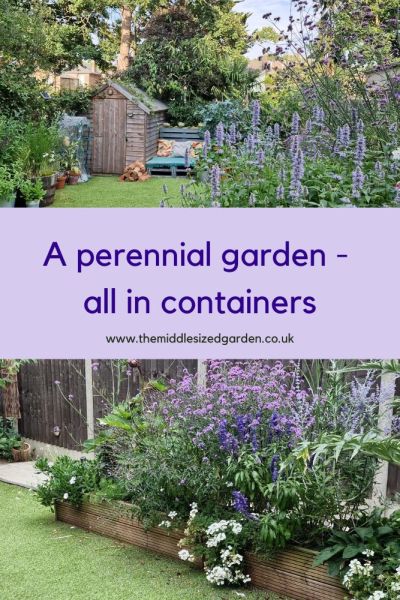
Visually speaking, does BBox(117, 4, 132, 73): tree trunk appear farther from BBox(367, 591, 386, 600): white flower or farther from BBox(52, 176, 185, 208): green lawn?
BBox(367, 591, 386, 600): white flower

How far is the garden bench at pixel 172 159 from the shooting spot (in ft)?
16.8

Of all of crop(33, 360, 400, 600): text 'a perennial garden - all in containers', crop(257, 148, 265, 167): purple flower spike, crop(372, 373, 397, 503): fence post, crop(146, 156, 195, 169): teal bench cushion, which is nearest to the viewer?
crop(33, 360, 400, 600): text 'a perennial garden - all in containers'

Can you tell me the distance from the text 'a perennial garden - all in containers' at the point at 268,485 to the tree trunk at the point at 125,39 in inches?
67.0

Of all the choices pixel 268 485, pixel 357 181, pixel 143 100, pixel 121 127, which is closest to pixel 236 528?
pixel 268 485

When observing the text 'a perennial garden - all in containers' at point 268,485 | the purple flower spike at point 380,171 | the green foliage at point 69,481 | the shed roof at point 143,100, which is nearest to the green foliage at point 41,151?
the shed roof at point 143,100

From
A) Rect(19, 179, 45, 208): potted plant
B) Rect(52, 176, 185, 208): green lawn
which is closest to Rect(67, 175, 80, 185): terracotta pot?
Rect(52, 176, 185, 208): green lawn

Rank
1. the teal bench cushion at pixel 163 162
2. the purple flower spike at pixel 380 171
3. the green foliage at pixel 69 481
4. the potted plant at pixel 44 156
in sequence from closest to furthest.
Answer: the purple flower spike at pixel 380 171, the green foliage at pixel 69 481, the teal bench cushion at pixel 163 162, the potted plant at pixel 44 156

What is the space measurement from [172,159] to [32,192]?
54.2 inches

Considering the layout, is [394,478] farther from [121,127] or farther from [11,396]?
[121,127]

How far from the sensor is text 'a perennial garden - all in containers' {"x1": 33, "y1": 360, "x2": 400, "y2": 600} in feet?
10.5

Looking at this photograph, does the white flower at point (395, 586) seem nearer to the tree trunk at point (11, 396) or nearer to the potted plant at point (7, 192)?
the tree trunk at point (11, 396)

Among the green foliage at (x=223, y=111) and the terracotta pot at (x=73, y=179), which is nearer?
the green foliage at (x=223, y=111)

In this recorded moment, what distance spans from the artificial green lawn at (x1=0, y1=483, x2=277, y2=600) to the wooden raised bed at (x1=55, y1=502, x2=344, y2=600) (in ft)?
0.18

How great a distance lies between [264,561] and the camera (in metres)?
3.49
